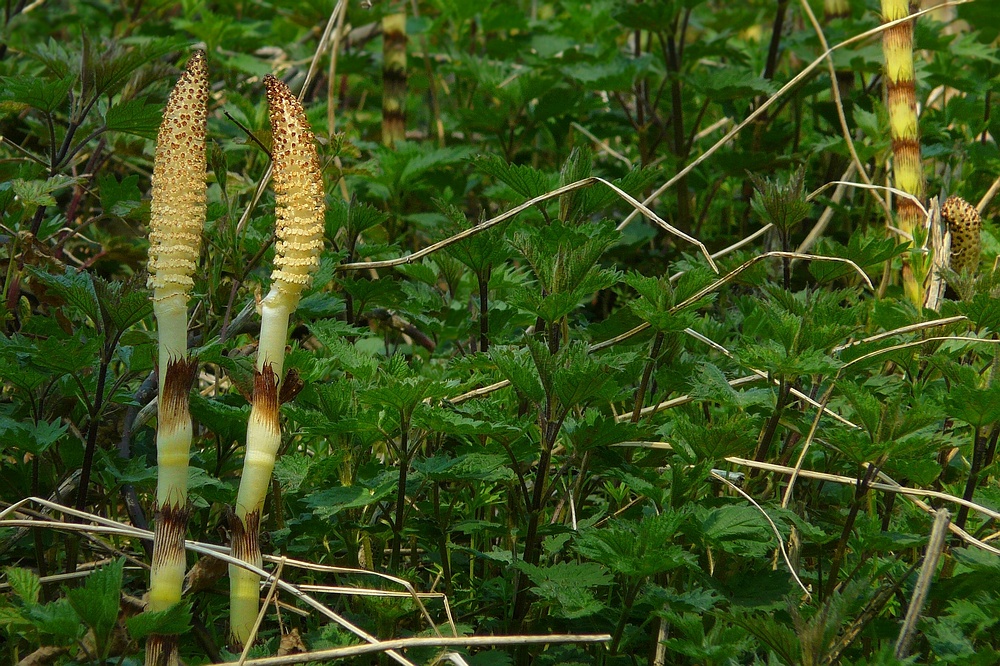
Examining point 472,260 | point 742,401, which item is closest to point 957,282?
point 742,401

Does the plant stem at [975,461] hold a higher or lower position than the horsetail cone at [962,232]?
lower

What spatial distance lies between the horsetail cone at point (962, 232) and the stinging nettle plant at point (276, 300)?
1.81 m

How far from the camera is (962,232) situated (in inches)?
102

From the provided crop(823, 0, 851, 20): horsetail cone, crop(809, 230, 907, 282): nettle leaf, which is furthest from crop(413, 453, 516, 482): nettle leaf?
crop(823, 0, 851, 20): horsetail cone

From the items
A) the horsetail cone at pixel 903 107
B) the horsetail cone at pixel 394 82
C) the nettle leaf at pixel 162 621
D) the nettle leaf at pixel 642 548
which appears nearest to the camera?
the nettle leaf at pixel 162 621

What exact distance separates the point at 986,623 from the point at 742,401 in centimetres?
56

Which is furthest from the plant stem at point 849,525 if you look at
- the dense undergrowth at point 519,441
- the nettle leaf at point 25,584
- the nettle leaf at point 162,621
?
the nettle leaf at point 25,584

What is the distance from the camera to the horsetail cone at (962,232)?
101 inches

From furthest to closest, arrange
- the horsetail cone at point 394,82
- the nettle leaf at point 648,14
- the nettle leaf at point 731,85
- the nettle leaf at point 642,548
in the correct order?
the horsetail cone at point 394,82 < the nettle leaf at point 648,14 < the nettle leaf at point 731,85 < the nettle leaf at point 642,548

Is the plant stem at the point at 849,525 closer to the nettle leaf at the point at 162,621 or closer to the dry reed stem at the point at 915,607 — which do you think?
the dry reed stem at the point at 915,607

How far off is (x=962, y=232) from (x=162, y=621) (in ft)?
7.10

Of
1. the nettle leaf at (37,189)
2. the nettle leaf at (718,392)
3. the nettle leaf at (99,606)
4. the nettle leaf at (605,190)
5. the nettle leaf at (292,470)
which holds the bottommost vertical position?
the nettle leaf at (99,606)

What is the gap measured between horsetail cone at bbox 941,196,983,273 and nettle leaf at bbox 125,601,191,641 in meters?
2.09

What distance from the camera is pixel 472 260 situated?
7.09 feet
